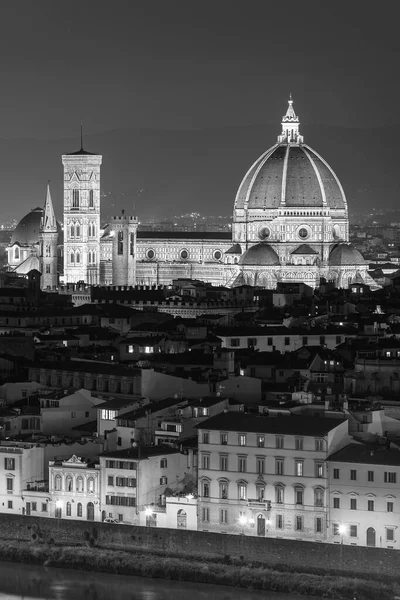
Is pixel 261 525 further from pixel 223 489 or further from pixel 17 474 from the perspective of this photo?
pixel 17 474

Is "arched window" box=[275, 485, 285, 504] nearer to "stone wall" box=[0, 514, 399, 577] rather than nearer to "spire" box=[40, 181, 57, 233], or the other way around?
"stone wall" box=[0, 514, 399, 577]

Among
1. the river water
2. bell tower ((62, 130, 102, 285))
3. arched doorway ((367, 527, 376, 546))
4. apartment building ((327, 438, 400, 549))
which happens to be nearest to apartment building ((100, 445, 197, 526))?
the river water

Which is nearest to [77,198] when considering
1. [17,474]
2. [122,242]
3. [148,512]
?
[122,242]

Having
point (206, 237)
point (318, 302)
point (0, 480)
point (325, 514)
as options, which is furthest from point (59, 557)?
point (206, 237)

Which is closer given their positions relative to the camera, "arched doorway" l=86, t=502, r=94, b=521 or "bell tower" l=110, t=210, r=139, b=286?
"arched doorway" l=86, t=502, r=94, b=521

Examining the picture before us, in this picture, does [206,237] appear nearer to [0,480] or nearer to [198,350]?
[198,350]

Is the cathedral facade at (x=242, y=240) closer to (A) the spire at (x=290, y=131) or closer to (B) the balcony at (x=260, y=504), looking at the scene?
(A) the spire at (x=290, y=131)
